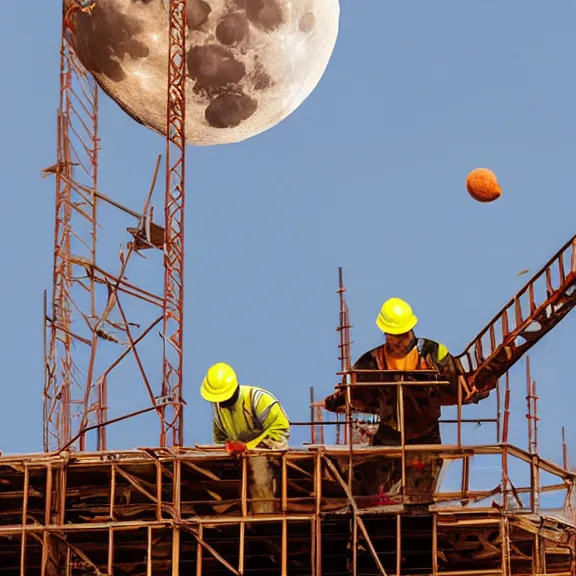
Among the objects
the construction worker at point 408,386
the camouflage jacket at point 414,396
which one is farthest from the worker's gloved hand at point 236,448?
the construction worker at point 408,386

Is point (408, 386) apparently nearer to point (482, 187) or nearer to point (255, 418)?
point (255, 418)

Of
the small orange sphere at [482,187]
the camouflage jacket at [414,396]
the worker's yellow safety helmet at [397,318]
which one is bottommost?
the camouflage jacket at [414,396]

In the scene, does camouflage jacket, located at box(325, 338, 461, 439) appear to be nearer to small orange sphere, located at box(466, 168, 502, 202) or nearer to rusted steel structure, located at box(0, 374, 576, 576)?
rusted steel structure, located at box(0, 374, 576, 576)

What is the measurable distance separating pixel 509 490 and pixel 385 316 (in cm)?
344

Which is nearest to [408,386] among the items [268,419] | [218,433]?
[268,419]

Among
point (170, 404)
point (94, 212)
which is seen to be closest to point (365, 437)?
point (170, 404)

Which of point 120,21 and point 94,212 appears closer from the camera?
point 120,21

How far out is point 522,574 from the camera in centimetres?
2934

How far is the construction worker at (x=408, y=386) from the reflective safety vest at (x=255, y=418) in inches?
56.0

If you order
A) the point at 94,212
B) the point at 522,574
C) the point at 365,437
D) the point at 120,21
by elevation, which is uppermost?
the point at 120,21

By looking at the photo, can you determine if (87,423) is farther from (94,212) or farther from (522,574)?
(522,574)

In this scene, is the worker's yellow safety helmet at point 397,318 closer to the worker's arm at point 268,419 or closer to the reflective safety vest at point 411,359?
the reflective safety vest at point 411,359

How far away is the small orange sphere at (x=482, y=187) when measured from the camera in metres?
32.9

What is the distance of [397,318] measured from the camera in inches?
1066
